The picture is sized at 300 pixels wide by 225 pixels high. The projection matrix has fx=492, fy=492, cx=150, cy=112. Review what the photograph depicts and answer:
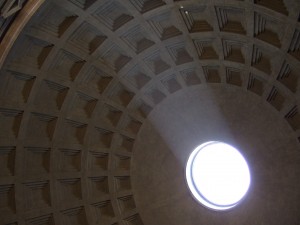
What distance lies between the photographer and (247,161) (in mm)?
20391

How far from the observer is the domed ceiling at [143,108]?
57.6 feet

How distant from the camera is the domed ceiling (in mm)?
17562

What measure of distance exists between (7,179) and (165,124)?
6938 millimetres

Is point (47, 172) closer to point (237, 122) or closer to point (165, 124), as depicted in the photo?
point (165, 124)

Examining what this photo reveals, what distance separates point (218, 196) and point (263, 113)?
5522mm

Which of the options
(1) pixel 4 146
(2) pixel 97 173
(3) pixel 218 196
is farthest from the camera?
(3) pixel 218 196

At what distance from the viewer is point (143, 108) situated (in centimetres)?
2125

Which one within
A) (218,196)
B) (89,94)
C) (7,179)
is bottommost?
(218,196)

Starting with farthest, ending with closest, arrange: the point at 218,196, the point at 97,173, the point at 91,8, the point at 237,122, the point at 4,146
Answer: the point at 218,196
the point at 97,173
the point at 237,122
the point at 4,146
the point at 91,8

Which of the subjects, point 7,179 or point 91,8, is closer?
point 91,8

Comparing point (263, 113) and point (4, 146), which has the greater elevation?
point (4, 146)

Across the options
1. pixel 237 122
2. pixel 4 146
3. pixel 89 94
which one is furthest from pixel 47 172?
pixel 237 122

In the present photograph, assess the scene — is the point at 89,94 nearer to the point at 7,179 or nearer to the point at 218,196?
the point at 7,179

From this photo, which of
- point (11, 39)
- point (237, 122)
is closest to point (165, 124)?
point (237, 122)
